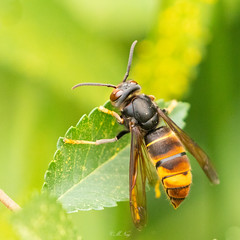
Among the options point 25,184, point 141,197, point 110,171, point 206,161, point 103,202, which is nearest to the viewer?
point 103,202

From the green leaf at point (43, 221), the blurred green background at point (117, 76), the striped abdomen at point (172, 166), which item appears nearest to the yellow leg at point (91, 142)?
the striped abdomen at point (172, 166)

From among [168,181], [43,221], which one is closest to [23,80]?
[168,181]

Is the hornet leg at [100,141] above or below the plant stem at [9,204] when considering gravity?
above

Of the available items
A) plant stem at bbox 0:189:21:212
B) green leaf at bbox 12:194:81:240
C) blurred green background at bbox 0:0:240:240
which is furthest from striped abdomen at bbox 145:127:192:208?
green leaf at bbox 12:194:81:240

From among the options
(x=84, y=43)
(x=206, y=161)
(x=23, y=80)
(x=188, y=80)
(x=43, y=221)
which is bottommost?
(x=43, y=221)

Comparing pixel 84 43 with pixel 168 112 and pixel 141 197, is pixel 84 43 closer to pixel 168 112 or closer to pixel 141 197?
pixel 168 112

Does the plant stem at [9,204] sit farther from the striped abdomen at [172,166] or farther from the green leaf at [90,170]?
the striped abdomen at [172,166]

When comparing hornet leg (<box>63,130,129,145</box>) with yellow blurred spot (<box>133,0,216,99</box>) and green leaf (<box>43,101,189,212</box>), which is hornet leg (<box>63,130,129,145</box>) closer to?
green leaf (<box>43,101,189,212</box>)
